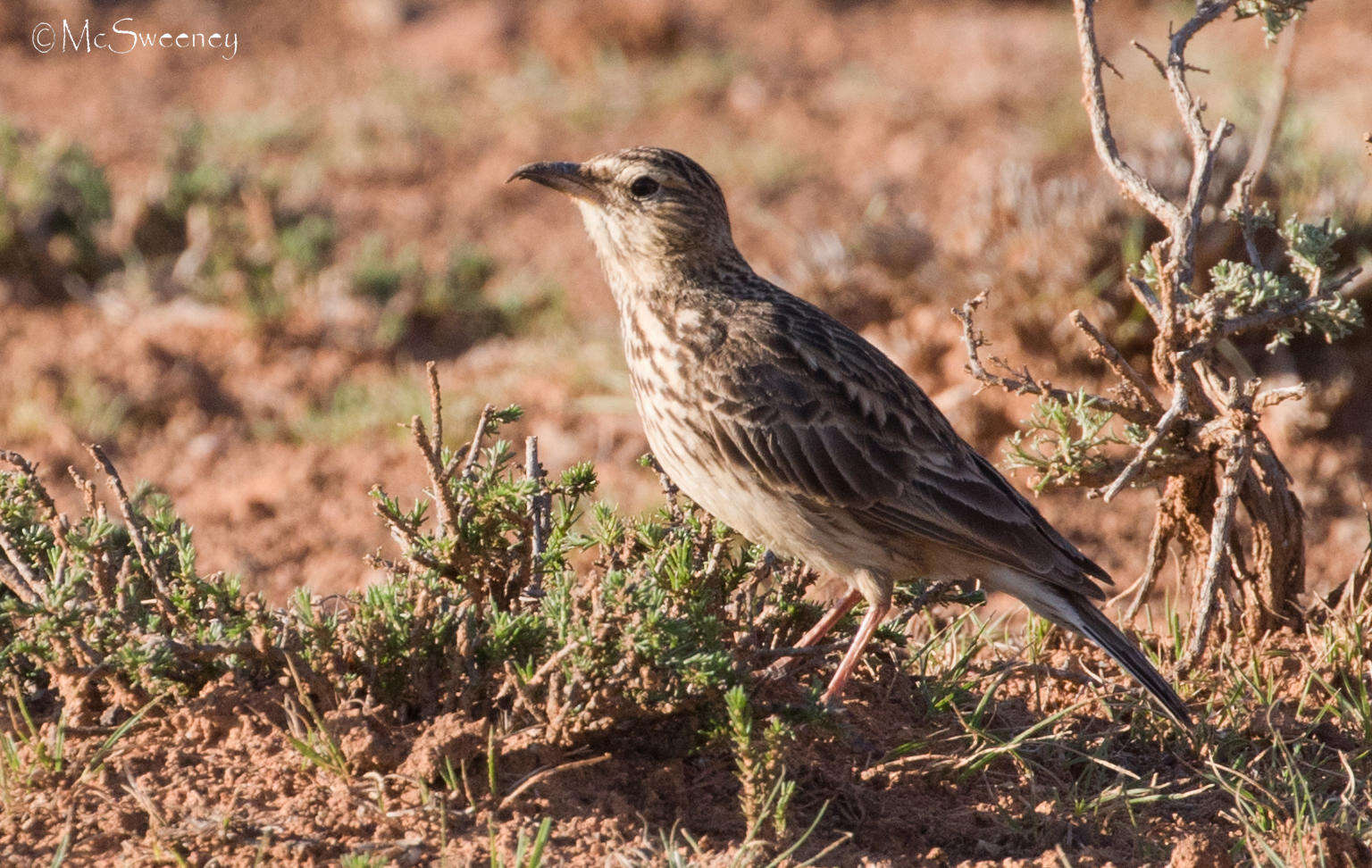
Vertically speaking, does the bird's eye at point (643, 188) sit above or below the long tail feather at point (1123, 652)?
above

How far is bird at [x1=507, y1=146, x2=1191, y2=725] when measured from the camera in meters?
4.44

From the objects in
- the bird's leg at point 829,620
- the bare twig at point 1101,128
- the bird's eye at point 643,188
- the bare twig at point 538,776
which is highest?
the bird's eye at point 643,188

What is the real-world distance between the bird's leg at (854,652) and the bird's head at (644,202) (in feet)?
4.75

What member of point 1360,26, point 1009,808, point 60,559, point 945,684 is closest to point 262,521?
point 60,559

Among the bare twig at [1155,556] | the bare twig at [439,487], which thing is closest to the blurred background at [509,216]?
the bare twig at [1155,556]

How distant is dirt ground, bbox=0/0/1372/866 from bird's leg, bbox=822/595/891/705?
0.10m

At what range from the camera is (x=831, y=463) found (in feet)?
15.0

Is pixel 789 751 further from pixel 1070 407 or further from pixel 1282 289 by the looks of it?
pixel 1282 289

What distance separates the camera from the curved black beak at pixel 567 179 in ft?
16.6

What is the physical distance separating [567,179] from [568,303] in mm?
3809

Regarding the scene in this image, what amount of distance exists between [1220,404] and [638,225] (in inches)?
76.6

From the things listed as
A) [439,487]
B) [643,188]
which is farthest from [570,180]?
[439,487]

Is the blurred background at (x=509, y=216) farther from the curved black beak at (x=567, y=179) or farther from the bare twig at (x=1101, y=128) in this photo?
the bare twig at (x=1101, y=128)

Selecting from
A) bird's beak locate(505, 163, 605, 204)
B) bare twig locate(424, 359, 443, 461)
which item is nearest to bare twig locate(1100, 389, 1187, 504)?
bare twig locate(424, 359, 443, 461)
